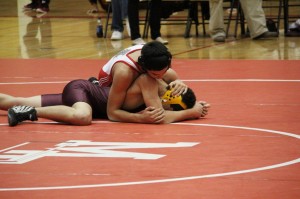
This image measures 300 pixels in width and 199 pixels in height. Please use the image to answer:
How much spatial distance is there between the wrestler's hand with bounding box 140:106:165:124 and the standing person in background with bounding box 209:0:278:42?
581cm

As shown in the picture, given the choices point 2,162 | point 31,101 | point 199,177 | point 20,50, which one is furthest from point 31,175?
point 20,50

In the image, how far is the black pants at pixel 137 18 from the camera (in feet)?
37.2

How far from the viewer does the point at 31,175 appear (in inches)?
181

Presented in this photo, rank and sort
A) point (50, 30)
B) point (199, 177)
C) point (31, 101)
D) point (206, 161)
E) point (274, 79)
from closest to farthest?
point (199, 177), point (206, 161), point (31, 101), point (274, 79), point (50, 30)

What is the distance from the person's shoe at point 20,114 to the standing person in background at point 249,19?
5.86 m

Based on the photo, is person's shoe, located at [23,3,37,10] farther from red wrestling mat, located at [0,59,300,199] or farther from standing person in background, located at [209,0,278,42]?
red wrestling mat, located at [0,59,300,199]

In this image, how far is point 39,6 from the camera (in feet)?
58.5

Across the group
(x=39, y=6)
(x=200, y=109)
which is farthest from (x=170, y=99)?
(x=39, y=6)

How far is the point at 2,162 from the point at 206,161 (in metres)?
1.21

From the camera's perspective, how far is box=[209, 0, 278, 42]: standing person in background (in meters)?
11.6

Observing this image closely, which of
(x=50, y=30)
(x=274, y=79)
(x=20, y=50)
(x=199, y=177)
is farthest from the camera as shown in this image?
(x=50, y=30)

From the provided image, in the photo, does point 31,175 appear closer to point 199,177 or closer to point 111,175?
point 111,175

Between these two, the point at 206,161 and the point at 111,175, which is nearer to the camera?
the point at 111,175

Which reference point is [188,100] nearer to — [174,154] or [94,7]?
[174,154]
